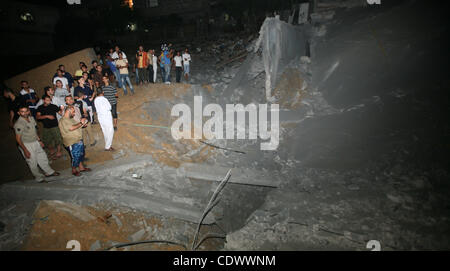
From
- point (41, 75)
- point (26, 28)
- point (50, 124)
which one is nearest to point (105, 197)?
point (50, 124)

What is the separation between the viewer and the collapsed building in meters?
3.45

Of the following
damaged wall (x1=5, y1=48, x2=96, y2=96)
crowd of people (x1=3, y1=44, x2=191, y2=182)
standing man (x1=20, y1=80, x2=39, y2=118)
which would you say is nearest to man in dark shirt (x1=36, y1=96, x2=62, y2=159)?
crowd of people (x1=3, y1=44, x2=191, y2=182)

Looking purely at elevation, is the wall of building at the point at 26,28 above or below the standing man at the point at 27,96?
above

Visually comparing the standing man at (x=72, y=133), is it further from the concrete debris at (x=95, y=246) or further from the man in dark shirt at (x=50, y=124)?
the concrete debris at (x=95, y=246)

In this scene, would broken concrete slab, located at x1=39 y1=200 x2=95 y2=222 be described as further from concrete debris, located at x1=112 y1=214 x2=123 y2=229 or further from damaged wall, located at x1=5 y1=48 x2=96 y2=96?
damaged wall, located at x1=5 y1=48 x2=96 y2=96

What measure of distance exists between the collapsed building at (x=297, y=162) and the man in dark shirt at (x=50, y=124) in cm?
139

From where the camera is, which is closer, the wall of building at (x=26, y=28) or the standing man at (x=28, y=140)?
the standing man at (x=28, y=140)

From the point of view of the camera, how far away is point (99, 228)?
330 cm

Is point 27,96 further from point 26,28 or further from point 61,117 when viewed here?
point 26,28

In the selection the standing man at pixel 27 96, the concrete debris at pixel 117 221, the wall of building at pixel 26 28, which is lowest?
the concrete debris at pixel 117 221

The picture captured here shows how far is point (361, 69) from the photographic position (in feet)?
26.3

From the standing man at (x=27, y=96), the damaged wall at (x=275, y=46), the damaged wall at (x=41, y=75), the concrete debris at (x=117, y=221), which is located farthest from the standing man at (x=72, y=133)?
the damaged wall at (x=275, y=46)

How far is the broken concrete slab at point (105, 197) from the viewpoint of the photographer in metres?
3.75
